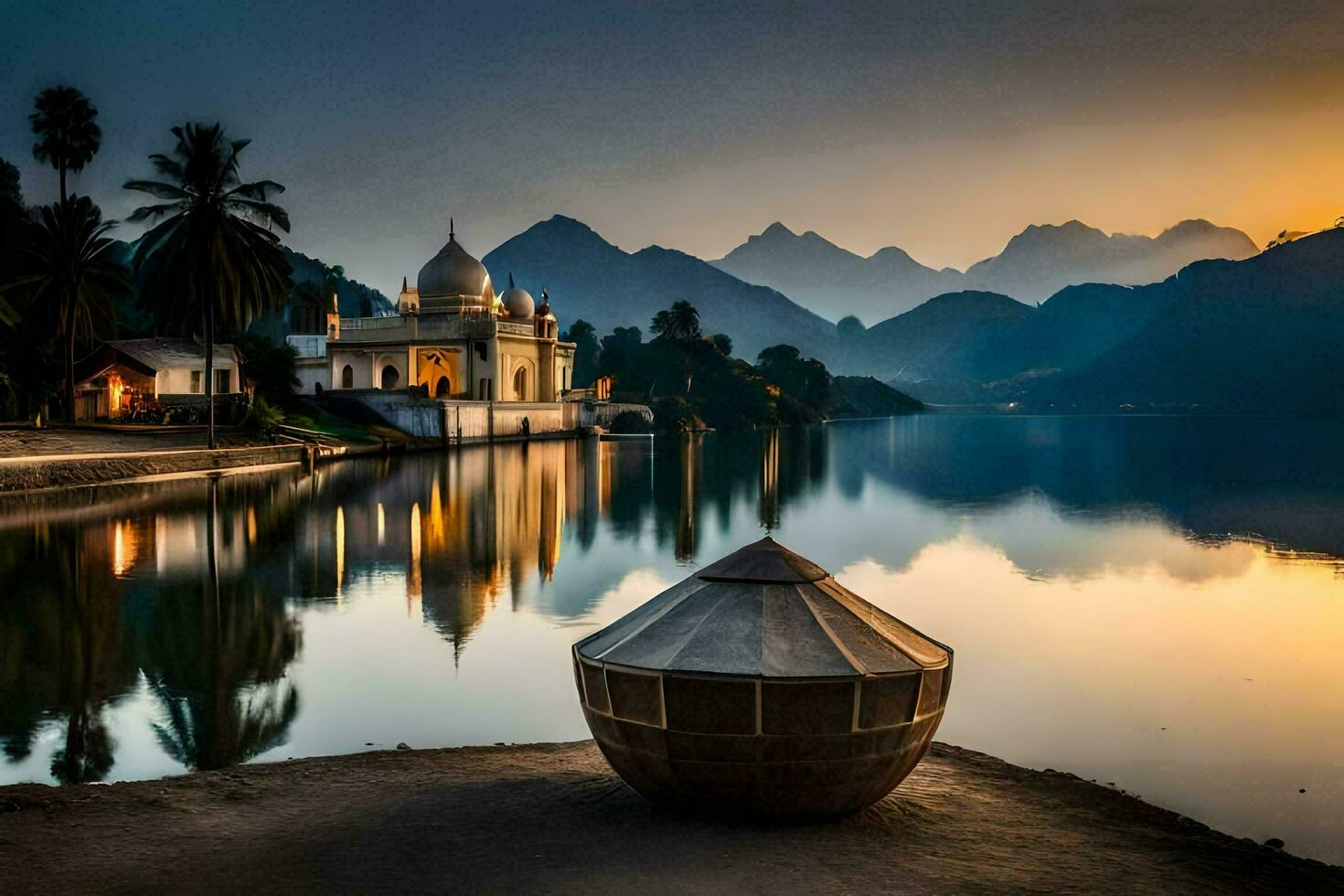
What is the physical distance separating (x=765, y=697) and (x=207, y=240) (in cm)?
5081

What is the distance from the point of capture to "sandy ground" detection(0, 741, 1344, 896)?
253 inches

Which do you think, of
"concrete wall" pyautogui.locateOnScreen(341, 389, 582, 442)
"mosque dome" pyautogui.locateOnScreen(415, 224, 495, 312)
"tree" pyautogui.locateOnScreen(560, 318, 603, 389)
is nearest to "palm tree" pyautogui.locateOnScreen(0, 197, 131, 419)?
"concrete wall" pyautogui.locateOnScreen(341, 389, 582, 442)

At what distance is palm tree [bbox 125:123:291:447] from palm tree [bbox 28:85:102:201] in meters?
8.38

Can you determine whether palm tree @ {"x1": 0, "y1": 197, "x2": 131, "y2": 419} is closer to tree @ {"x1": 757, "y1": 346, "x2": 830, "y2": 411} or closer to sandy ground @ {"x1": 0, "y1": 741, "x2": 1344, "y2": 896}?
sandy ground @ {"x1": 0, "y1": 741, "x2": 1344, "y2": 896}

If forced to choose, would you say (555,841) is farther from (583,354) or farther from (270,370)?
(583,354)

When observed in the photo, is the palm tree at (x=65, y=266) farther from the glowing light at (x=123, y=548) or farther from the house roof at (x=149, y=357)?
the glowing light at (x=123, y=548)

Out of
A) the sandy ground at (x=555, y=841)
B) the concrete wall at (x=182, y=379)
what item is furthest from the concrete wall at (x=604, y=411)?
the sandy ground at (x=555, y=841)

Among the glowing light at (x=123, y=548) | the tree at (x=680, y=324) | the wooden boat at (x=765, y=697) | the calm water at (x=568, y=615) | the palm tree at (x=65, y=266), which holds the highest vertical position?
the tree at (x=680, y=324)

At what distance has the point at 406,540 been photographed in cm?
2670

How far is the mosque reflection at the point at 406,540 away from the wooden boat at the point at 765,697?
4715 mm

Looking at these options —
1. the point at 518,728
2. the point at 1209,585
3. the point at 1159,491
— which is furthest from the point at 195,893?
the point at 1159,491

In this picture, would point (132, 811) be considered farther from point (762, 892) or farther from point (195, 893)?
point (762, 892)

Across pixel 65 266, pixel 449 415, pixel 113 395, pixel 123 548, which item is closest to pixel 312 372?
pixel 449 415

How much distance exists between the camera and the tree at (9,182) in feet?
234
